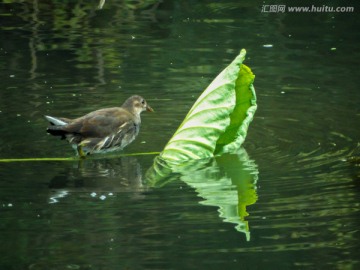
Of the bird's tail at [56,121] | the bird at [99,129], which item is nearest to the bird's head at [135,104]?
the bird at [99,129]

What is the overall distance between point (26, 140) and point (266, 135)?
2.30m

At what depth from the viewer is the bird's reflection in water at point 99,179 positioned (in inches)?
355

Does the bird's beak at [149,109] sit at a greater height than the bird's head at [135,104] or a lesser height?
lesser

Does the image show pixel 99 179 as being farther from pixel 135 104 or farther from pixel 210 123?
pixel 135 104

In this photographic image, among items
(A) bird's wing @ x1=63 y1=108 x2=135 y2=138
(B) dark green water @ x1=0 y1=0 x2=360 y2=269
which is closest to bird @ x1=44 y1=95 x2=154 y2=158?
(A) bird's wing @ x1=63 y1=108 x2=135 y2=138

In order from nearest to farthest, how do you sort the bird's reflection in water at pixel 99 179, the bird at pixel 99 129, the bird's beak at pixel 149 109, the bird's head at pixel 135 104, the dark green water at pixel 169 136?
the dark green water at pixel 169 136 → the bird's reflection in water at pixel 99 179 → the bird at pixel 99 129 → the bird's head at pixel 135 104 → the bird's beak at pixel 149 109

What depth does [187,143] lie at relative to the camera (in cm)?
1020

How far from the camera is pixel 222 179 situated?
941 cm

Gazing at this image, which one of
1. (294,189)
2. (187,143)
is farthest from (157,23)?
(294,189)

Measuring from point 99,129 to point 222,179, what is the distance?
170 cm

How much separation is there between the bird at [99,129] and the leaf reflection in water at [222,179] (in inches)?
28.5

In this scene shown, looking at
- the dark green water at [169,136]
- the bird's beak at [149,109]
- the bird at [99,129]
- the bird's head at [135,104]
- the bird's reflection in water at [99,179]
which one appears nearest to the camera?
the dark green water at [169,136]

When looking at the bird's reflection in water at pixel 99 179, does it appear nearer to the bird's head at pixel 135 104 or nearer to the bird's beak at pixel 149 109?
the bird's head at pixel 135 104

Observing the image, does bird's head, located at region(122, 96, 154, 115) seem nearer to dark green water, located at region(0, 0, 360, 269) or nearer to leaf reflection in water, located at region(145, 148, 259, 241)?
dark green water, located at region(0, 0, 360, 269)
